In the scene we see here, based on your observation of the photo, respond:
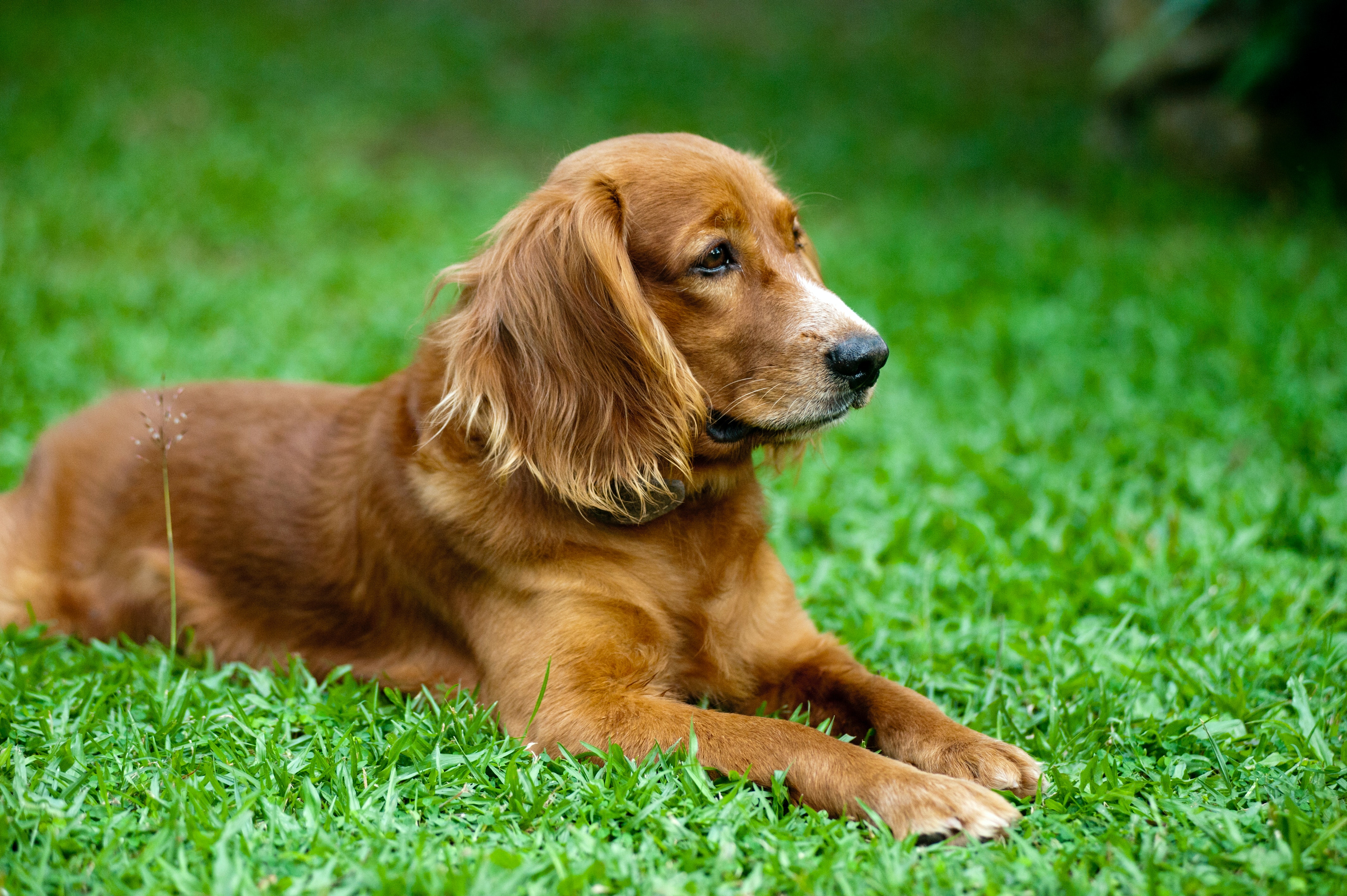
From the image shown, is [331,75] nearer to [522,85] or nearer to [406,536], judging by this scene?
[522,85]

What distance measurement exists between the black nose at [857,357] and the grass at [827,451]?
1.01 metres

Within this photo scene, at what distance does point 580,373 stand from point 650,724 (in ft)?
3.05

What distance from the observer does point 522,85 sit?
1295cm

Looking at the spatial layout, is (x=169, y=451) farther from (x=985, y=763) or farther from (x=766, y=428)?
(x=985, y=763)

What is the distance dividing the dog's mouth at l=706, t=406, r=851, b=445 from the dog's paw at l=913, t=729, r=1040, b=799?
885 mm

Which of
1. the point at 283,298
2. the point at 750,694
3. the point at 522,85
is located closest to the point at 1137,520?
the point at 750,694

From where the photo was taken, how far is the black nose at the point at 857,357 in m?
2.91

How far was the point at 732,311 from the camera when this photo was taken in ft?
9.82

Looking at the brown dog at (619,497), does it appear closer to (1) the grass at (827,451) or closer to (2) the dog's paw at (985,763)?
(2) the dog's paw at (985,763)

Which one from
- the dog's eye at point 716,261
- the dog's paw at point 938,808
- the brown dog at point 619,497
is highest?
the dog's eye at point 716,261

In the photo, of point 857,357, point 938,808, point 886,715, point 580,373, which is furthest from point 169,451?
point 938,808

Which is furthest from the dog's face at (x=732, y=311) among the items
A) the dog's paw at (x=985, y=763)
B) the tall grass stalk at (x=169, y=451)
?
the tall grass stalk at (x=169, y=451)

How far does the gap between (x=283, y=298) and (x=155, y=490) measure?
3.77 m

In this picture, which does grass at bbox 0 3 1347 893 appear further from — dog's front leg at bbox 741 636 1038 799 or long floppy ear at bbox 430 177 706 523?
long floppy ear at bbox 430 177 706 523
